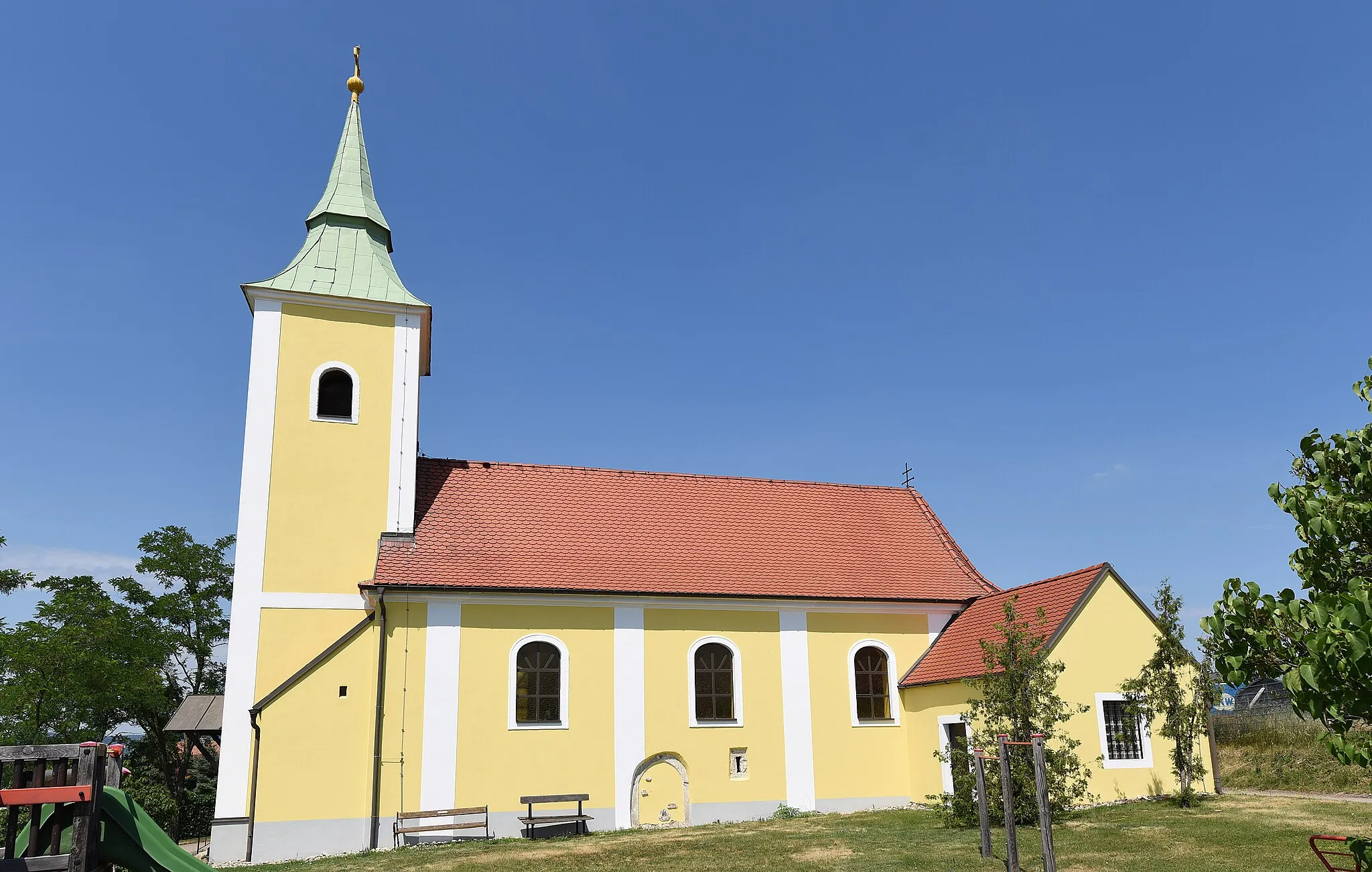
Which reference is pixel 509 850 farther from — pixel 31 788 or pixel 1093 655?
pixel 1093 655

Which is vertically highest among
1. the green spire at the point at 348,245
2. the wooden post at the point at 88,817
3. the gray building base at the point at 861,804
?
the green spire at the point at 348,245

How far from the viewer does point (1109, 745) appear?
20484mm

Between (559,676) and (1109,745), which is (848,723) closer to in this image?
(1109,745)

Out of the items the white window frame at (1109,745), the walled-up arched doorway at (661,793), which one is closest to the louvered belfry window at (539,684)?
the walled-up arched doorway at (661,793)

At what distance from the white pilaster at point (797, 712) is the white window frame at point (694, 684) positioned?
103 centimetres

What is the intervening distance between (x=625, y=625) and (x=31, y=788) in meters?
14.6

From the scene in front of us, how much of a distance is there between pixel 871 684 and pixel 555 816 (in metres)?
8.33

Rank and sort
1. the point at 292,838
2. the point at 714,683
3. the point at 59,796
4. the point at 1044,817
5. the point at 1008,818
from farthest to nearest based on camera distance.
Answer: the point at 714,683
the point at 292,838
the point at 1008,818
the point at 1044,817
the point at 59,796

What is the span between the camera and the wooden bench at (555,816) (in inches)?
776

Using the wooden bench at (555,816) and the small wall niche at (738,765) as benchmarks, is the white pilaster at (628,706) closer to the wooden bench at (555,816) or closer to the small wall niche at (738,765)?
the wooden bench at (555,816)

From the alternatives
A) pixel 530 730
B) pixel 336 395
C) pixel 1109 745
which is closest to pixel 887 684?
pixel 1109 745

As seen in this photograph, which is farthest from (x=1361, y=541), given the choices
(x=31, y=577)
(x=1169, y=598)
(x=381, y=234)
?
(x=31, y=577)

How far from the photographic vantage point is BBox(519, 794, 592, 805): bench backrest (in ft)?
65.3

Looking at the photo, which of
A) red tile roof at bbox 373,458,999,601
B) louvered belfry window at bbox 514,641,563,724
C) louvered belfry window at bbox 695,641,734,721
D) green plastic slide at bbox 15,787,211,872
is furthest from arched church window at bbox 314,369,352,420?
green plastic slide at bbox 15,787,211,872
